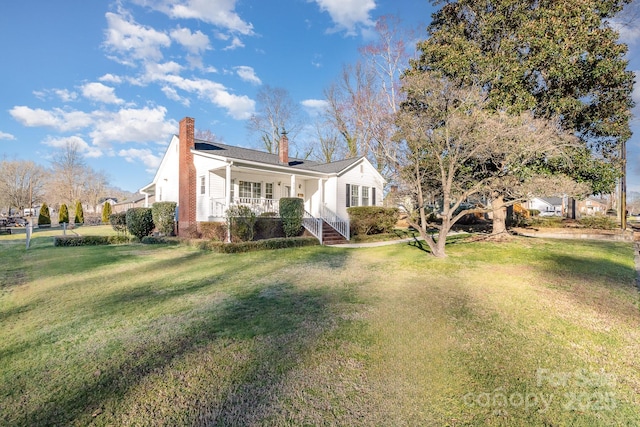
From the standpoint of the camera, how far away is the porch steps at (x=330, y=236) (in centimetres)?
1454

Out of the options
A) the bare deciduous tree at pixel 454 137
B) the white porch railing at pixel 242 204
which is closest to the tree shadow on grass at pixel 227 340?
the bare deciduous tree at pixel 454 137

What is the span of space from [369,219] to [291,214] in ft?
15.3

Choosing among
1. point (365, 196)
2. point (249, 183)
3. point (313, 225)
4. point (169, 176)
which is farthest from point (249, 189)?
point (365, 196)

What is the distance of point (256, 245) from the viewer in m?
11.6

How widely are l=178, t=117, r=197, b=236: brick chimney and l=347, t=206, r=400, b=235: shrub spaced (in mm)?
8116

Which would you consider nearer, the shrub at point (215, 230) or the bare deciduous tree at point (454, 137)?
the bare deciduous tree at point (454, 137)

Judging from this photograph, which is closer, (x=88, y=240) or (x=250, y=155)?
(x=88, y=240)

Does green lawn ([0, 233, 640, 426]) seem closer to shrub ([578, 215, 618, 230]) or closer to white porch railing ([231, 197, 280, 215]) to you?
white porch railing ([231, 197, 280, 215])

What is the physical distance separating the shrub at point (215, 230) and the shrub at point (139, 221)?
192 inches

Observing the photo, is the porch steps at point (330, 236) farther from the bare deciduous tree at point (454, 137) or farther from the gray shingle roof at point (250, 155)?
the bare deciduous tree at point (454, 137)

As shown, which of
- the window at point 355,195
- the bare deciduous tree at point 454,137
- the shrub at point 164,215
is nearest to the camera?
the bare deciduous tree at point 454,137

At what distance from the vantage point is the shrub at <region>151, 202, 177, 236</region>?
→ 50.0 ft

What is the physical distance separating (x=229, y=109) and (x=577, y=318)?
111 ft

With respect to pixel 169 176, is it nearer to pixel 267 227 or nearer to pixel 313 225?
pixel 267 227
